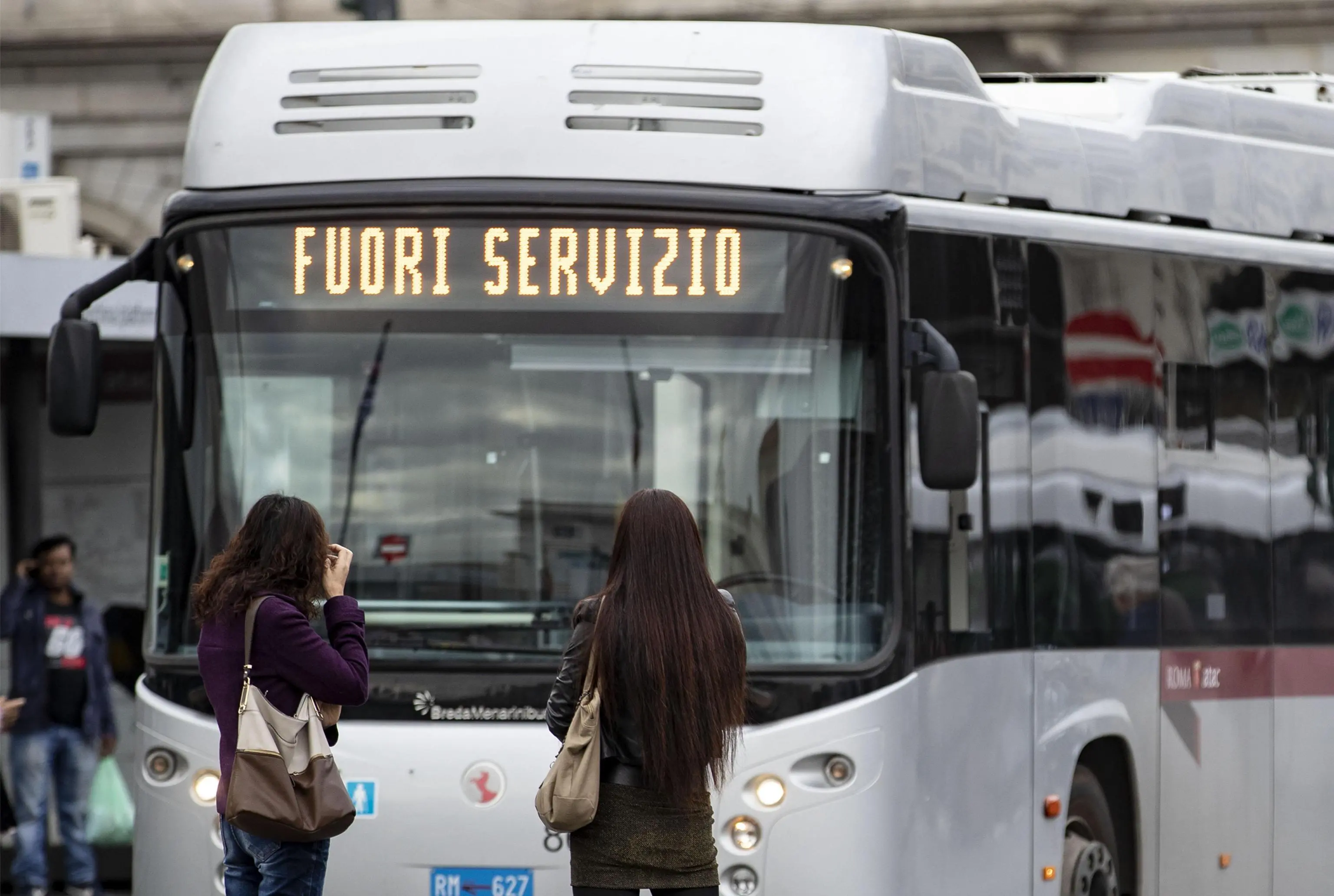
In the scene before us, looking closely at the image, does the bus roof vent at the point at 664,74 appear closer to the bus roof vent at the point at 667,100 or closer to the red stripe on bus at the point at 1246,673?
the bus roof vent at the point at 667,100

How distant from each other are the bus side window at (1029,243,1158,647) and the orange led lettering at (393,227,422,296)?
6.78ft

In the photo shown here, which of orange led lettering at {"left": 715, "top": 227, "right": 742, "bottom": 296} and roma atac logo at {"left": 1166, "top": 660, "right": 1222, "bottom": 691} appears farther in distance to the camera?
roma atac logo at {"left": 1166, "top": 660, "right": 1222, "bottom": 691}

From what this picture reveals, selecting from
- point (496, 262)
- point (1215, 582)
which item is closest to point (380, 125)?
point (496, 262)

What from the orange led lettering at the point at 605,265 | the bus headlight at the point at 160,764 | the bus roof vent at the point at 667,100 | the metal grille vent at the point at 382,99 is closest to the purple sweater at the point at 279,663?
the bus headlight at the point at 160,764

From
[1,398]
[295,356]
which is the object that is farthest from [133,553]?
[295,356]

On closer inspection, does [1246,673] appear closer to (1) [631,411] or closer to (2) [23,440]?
(1) [631,411]

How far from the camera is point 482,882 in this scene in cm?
694

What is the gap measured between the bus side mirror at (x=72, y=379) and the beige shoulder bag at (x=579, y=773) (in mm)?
2542

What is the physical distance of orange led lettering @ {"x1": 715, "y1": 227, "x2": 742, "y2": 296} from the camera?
714 centimetres

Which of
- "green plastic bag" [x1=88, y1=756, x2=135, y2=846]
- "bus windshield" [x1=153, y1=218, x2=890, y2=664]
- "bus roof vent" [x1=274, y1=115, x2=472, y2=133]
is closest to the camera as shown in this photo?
"bus windshield" [x1=153, y1=218, x2=890, y2=664]

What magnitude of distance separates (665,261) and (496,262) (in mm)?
503

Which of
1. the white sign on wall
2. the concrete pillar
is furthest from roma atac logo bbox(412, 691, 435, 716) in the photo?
the white sign on wall

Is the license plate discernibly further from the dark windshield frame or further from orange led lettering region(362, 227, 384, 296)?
orange led lettering region(362, 227, 384, 296)

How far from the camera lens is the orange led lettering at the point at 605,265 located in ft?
23.5
